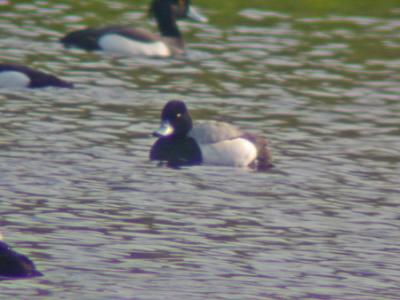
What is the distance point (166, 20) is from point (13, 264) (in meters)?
14.6

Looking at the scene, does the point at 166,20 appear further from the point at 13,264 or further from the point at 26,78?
the point at 13,264

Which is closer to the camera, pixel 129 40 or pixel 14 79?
pixel 14 79

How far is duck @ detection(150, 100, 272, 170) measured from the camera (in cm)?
1491

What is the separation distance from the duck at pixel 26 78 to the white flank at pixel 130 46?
11.4 feet

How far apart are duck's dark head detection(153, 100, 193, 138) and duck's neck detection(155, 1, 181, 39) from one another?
7.90 metres

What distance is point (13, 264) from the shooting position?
9633 mm

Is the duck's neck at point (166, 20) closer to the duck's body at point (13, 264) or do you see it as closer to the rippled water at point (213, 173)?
the rippled water at point (213, 173)

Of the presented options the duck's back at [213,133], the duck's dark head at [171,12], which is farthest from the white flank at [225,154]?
the duck's dark head at [171,12]

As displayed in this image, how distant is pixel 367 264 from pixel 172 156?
463 centimetres

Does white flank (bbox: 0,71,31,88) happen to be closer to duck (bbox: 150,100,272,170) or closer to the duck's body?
duck (bbox: 150,100,272,170)

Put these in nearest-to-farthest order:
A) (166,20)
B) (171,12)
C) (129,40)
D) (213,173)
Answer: (213,173)
(129,40)
(166,20)
(171,12)

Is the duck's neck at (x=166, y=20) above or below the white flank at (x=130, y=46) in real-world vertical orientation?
above

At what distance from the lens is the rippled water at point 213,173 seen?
1029 centimetres

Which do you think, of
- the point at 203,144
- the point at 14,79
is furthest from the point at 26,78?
the point at 203,144
